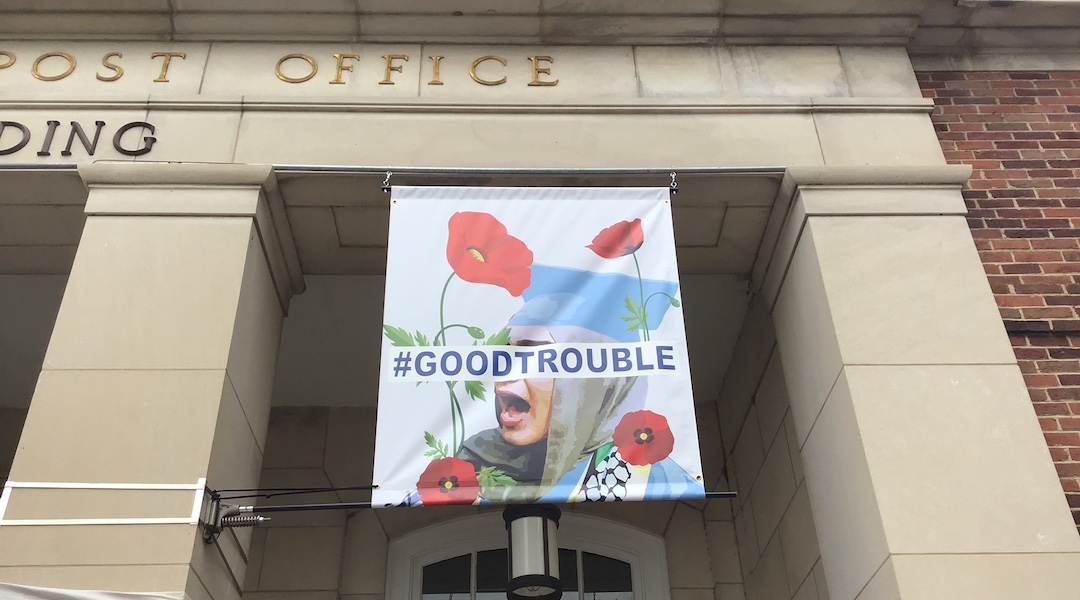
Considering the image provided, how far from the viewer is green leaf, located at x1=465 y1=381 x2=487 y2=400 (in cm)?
528

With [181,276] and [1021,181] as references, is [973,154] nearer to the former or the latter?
[1021,181]

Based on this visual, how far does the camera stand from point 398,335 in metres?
5.45

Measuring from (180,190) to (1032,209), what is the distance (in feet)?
18.1

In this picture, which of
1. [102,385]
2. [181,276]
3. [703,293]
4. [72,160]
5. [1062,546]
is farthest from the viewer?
[703,293]

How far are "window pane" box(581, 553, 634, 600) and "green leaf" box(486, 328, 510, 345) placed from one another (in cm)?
340

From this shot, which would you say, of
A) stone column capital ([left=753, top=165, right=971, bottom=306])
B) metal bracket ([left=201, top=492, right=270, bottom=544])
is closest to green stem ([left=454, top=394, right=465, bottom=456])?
metal bracket ([left=201, top=492, right=270, bottom=544])

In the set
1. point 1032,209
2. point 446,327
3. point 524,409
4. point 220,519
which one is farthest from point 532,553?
point 1032,209

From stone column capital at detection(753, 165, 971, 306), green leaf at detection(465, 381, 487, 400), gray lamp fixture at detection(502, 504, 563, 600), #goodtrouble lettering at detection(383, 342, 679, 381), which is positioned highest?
stone column capital at detection(753, 165, 971, 306)

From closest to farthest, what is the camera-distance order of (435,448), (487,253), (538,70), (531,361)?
(435,448)
(531,361)
(487,253)
(538,70)

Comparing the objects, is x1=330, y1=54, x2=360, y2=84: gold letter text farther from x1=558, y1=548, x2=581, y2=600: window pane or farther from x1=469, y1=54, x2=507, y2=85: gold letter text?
x1=558, y1=548, x2=581, y2=600: window pane

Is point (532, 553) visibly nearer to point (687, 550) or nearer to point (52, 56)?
point (687, 550)

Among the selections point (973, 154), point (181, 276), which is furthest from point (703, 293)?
point (181, 276)

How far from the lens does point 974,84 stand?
728cm

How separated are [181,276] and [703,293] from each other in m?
3.98
